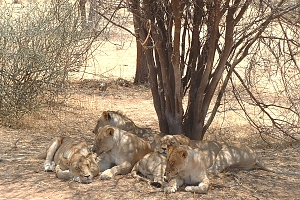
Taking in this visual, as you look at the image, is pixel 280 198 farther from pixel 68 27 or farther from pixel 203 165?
pixel 68 27

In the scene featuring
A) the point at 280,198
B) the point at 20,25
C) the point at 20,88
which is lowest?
the point at 280,198

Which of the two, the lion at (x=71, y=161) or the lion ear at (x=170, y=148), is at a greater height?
the lion ear at (x=170, y=148)

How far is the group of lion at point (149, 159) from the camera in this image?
5.78 metres

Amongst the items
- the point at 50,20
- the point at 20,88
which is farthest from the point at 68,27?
the point at 20,88

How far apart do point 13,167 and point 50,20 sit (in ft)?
12.7

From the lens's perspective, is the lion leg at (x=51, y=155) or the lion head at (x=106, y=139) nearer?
the lion head at (x=106, y=139)

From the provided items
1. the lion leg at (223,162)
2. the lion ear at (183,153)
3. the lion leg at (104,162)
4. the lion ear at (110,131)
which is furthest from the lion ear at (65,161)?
the lion leg at (223,162)

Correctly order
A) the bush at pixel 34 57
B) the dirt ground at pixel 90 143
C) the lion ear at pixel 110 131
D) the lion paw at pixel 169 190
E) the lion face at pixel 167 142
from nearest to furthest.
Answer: the lion paw at pixel 169 190 → the dirt ground at pixel 90 143 → the lion face at pixel 167 142 → the lion ear at pixel 110 131 → the bush at pixel 34 57

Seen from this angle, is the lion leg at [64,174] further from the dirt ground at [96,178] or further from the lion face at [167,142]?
the lion face at [167,142]

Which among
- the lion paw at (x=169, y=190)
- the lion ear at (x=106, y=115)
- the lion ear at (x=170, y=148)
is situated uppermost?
the lion ear at (x=106, y=115)

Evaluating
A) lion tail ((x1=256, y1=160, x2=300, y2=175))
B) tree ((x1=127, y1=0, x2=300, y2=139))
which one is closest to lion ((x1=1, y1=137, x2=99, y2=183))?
tree ((x1=127, y1=0, x2=300, y2=139))

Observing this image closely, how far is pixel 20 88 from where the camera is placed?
9.54m

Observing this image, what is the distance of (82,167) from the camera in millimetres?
5973

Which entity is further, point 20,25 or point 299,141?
point 20,25
